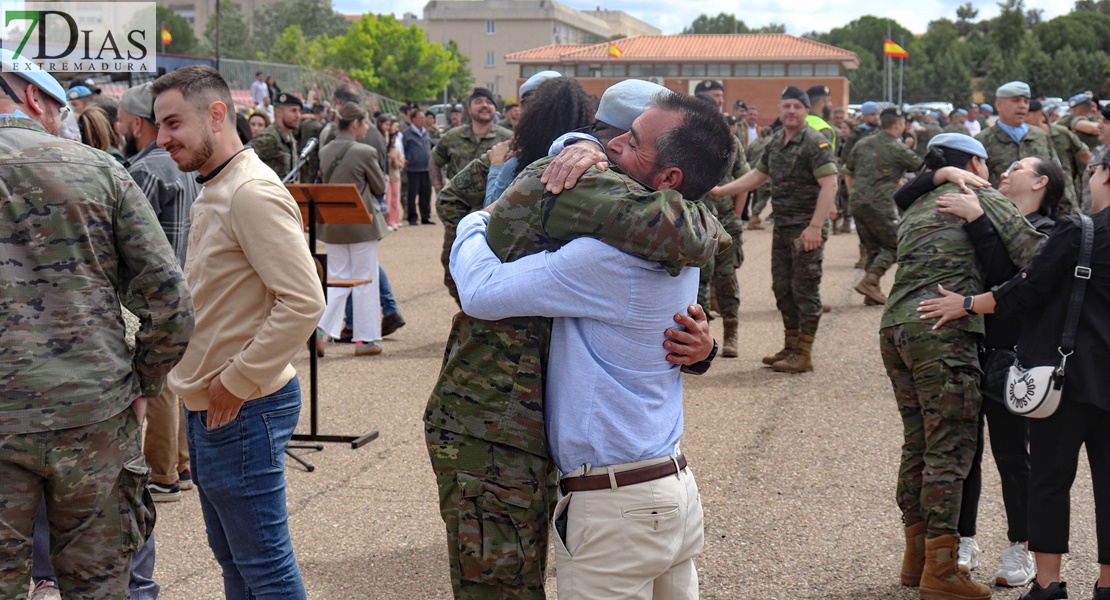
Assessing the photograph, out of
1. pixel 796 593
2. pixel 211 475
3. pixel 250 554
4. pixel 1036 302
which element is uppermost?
pixel 1036 302

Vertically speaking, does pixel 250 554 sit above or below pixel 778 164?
below

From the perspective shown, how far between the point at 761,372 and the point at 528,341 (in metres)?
6.31

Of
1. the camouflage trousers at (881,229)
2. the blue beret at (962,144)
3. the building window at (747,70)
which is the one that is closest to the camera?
the blue beret at (962,144)

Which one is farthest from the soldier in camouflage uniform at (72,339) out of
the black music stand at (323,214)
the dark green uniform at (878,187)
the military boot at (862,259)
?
the military boot at (862,259)

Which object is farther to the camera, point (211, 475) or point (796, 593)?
point (796, 593)

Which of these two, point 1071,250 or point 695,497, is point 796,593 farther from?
point 695,497

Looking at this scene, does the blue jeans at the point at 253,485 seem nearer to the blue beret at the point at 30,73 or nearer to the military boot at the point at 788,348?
the blue beret at the point at 30,73

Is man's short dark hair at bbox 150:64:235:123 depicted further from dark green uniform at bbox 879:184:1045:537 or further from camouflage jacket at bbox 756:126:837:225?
camouflage jacket at bbox 756:126:837:225

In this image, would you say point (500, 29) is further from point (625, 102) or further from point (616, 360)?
point (616, 360)

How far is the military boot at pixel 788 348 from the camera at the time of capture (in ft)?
28.2

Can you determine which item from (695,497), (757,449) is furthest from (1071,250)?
(757,449)

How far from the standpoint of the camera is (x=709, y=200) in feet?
28.8

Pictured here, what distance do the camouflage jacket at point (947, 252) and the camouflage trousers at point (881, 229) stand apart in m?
7.13

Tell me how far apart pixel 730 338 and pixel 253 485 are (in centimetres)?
652
